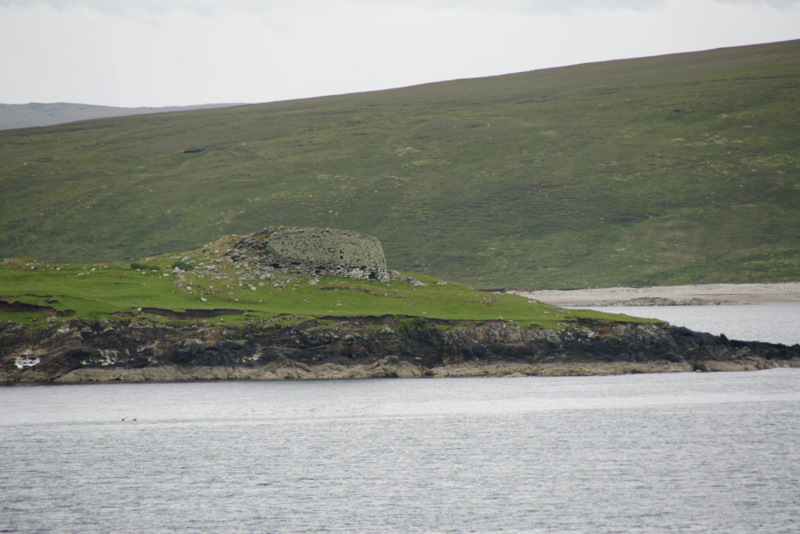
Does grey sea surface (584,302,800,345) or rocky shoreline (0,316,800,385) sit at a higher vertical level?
rocky shoreline (0,316,800,385)

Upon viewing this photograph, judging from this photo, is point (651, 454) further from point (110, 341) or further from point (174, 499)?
point (110, 341)

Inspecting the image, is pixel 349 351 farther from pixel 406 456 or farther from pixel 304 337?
pixel 406 456

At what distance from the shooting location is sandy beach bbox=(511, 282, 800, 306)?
131m

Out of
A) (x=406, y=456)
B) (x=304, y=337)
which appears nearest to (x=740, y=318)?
(x=304, y=337)

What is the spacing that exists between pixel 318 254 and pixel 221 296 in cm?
1053

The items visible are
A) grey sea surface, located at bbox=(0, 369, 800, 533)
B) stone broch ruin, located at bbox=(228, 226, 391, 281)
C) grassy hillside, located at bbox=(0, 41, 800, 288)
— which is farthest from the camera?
grassy hillside, located at bbox=(0, 41, 800, 288)

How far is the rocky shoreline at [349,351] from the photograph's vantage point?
5756cm

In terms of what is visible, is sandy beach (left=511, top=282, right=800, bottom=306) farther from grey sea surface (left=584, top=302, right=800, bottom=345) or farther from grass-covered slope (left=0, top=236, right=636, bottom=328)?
grass-covered slope (left=0, top=236, right=636, bottom=328)

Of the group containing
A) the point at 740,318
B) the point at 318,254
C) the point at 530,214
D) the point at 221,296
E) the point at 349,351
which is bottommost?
the point at 740,318

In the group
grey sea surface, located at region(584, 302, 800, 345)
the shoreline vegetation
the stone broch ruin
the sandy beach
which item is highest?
the stone broch ruin

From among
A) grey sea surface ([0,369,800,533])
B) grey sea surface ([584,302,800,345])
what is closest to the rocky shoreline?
grey sea surface ([0,369,800,533])

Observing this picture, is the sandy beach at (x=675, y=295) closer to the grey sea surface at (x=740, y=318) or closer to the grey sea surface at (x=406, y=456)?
the grey sea surface at (x=740, y=318)

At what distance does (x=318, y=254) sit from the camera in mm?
72375

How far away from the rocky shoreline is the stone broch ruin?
1175cm
